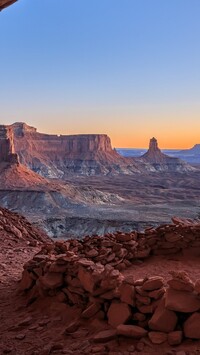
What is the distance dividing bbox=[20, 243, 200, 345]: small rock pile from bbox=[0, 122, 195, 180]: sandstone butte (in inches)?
3966

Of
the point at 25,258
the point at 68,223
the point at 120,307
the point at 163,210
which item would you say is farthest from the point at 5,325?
the point at 163,210

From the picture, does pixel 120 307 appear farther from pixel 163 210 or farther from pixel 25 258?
pixel 163 210

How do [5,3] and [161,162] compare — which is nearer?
[5,3]

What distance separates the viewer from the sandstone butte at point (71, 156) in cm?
11194

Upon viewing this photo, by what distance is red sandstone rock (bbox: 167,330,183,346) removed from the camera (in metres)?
3.80

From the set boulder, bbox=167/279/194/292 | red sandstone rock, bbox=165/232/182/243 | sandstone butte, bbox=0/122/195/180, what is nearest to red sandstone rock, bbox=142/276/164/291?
boulder, bbox=167/279/194/292

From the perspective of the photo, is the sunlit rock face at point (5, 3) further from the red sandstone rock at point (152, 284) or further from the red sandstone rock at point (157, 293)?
the red sandstone rock at point (157, 293)

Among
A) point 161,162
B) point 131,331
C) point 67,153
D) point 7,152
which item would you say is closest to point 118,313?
point 131,331

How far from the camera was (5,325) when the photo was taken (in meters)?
5.40

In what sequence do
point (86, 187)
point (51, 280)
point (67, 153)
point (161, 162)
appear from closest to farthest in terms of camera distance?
point (51, 280) → point (86, 187) → point (67, 153) → point (161, 162)

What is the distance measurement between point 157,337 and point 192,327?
1.20ft

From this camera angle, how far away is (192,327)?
3.86 metres

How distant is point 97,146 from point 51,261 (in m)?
123

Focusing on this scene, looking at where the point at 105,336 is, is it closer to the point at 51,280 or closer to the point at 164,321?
the point at 164,321
